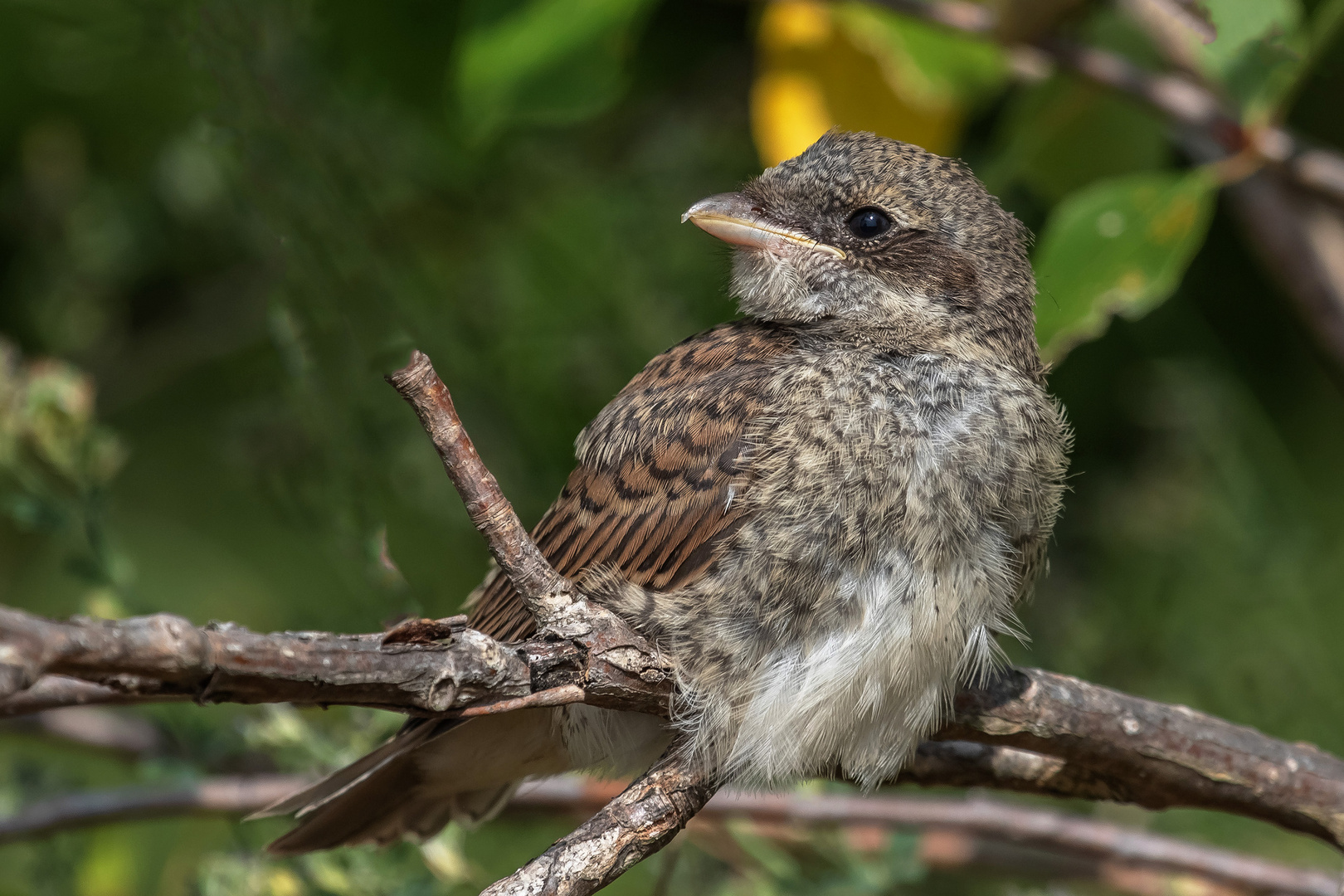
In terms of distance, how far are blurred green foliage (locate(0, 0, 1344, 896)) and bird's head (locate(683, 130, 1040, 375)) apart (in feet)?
0.48

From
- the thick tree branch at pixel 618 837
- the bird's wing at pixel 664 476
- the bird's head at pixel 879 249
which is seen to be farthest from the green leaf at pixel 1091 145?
the thick tree branch at pixel 618 837

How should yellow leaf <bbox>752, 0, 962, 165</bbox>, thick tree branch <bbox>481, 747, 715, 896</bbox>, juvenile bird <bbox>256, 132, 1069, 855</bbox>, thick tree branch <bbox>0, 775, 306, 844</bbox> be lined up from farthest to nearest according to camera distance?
yellow leaf <bbox>752, 0, 962, 165</bbox>, thick tree branch <bbox>0, 775, 306, 844</bbox>, juvenile bird <bbox>256, 132, 1069, 855</bbox>, thick tree branch <bbox>481, 747, 715, 896</bbox>

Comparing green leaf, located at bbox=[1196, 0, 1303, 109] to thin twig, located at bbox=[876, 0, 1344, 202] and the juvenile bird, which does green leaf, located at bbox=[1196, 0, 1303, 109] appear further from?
the juvenile bird

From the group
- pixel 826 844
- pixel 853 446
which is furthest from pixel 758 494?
pixel 826 844

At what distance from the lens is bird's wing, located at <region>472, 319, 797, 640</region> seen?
6.62ft

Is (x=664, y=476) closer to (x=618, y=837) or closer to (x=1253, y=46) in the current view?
(x=618, y=837)

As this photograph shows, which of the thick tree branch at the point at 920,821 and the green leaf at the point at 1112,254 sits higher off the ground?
the green leaf at the point at 1112,254

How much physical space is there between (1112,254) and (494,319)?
6.11ft

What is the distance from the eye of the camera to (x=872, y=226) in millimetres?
2438

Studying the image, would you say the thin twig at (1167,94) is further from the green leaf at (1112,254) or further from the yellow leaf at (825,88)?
the green leaf at (1112,254)

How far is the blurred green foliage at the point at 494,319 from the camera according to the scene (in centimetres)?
264

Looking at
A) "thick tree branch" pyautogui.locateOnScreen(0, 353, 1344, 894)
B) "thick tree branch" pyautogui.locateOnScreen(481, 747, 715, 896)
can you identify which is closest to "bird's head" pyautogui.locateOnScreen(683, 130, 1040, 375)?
"thick tree branch" pyautogui.locateOnScreen(0, 353, 1344, 894)

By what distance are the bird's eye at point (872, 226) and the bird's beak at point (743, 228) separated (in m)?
0.07

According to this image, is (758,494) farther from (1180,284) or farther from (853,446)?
(1180,284)
